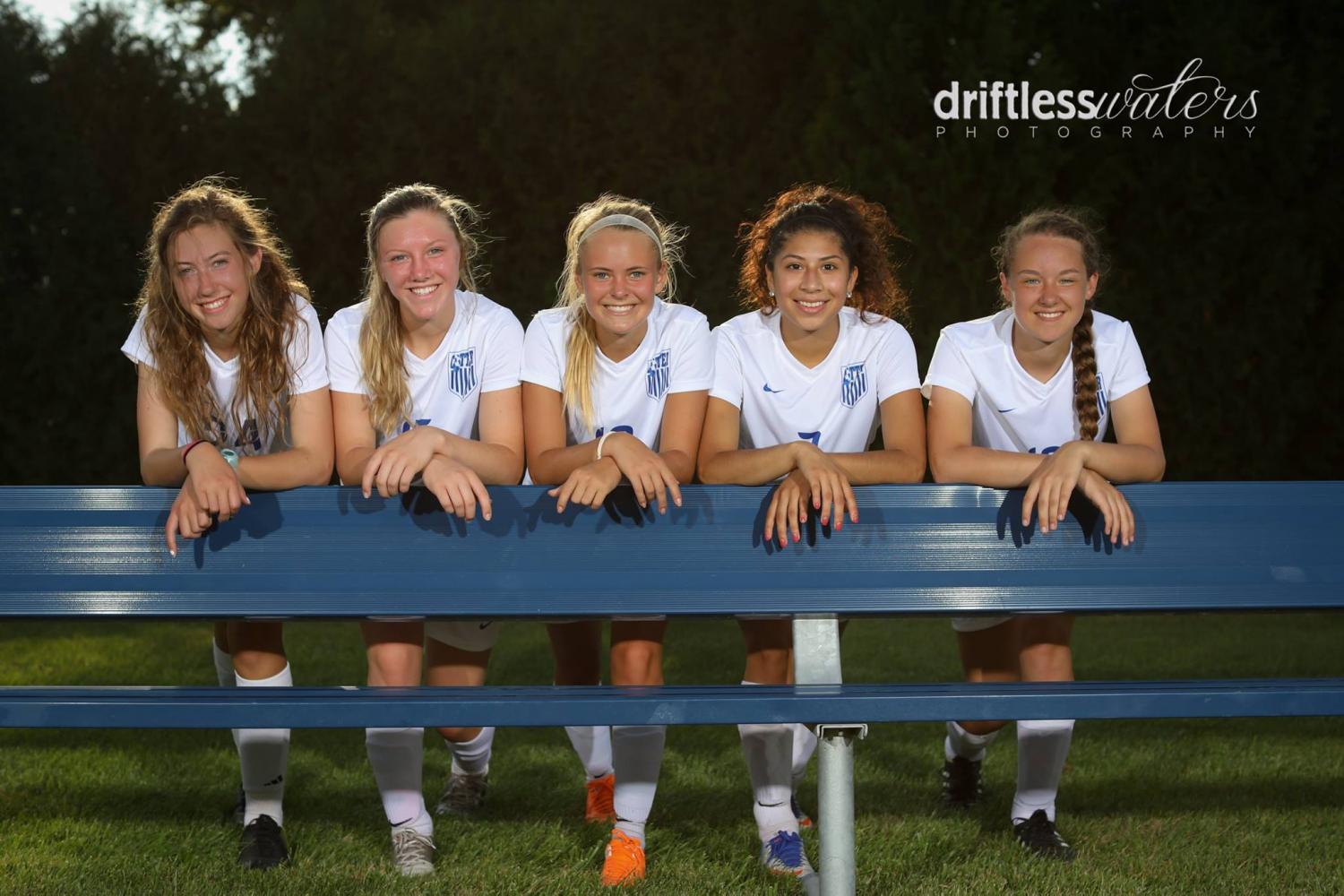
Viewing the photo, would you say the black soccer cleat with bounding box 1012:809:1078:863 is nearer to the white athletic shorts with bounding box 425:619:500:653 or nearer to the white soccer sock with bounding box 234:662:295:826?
the white athletic shorts with bounding box 425:619:500:653

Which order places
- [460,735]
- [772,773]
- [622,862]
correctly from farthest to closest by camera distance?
[460,735] → [772,773] → [622,862]

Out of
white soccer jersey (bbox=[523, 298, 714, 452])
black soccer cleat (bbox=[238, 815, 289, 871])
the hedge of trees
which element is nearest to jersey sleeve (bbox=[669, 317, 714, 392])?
white soccer jersey (bbox=[523, 298, 714, 452])

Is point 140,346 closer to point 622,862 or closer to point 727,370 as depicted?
point 727,370

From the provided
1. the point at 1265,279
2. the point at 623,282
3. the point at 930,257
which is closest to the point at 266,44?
the point at 930,257

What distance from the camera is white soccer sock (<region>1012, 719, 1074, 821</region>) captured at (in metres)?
3.55

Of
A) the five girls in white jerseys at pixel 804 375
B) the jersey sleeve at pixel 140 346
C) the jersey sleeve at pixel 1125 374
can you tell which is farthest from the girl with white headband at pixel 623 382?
the jersey sleeve at pixel 1125 374

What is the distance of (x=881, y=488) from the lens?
3.00 meters

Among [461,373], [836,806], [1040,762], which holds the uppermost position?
[461,373]

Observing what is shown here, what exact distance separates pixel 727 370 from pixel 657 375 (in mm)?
193

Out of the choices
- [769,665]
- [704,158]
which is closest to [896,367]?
[769,665]

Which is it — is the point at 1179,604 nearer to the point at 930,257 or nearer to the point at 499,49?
the point at 930,257

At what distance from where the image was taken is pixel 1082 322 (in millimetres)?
3762

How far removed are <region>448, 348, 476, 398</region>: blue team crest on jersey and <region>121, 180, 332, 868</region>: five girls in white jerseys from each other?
33cm

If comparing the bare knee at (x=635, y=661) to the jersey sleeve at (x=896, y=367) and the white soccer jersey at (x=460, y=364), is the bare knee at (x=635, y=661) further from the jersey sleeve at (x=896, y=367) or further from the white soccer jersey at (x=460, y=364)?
the jersey sleeve at (x=896, y=367)
